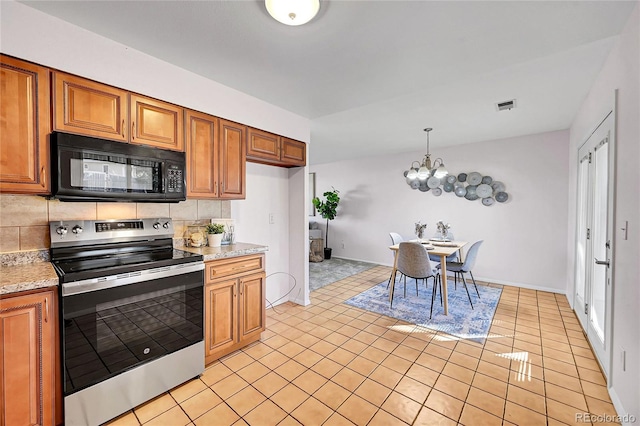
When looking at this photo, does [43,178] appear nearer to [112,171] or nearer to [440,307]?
[112,171]

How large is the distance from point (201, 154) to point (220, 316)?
4.57 feet

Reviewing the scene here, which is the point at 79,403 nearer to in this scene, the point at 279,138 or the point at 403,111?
the point at 279,138

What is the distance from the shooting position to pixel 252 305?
2.57 m

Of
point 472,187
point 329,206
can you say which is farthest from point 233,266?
point 329,206

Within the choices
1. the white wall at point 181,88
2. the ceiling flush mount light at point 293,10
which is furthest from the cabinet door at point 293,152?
the ceiling flush mount light at point 293,10

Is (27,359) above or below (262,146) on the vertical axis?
below

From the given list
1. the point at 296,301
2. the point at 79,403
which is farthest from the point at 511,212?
the point at 79,403

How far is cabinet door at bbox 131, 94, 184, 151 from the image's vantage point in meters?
2.08

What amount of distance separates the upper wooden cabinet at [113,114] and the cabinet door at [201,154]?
3.7 inches

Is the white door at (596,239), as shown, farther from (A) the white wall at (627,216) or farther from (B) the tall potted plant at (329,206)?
(B) the tall potted plant at (329,206)

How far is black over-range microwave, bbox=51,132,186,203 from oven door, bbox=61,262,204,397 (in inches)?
23.6

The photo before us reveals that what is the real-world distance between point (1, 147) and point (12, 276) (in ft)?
2.35

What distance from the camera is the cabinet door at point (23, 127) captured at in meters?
1.57

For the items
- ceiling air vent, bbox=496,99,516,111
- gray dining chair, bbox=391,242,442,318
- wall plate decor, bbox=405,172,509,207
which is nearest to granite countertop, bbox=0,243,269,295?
gray dining chair, bbox=391,242,442,318
